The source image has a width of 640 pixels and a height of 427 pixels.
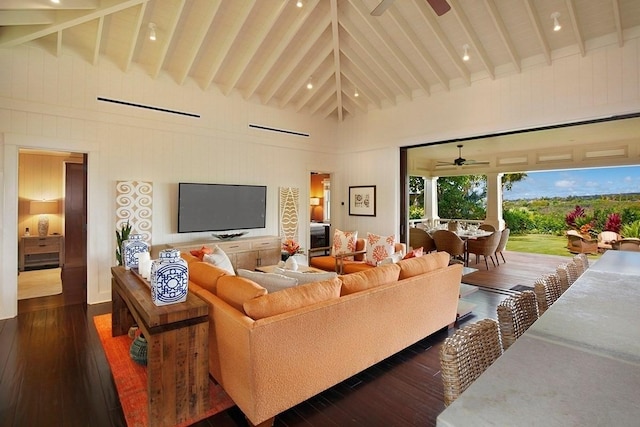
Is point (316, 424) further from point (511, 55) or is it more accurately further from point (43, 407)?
point (511, 55)

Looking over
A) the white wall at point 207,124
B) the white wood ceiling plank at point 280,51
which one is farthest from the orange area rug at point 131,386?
the white wood ceiling plank at point 280,51

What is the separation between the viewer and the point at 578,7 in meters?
3.80

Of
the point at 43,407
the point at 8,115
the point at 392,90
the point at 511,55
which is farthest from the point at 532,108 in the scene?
the point at 8,115

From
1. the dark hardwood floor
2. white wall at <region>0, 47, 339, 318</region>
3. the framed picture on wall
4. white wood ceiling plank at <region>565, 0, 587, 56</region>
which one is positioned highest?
white wood ceiling plank at <region>565, 0, 587, 56</region>

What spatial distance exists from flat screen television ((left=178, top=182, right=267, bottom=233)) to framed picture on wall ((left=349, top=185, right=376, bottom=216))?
212 cm

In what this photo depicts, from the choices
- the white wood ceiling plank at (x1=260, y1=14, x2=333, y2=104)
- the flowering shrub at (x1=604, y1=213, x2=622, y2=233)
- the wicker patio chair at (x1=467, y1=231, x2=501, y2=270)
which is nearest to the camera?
the white wood ceiling plank at (x1=260, y1=14, x2=333, y2=104)

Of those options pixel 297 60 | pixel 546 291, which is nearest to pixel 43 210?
pixel 297 60

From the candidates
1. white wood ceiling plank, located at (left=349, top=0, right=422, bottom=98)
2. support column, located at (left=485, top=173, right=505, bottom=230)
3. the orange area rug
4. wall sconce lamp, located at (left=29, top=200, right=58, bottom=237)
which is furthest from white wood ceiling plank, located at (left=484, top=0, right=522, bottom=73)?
wall sconce lamp, located at (left=29, top=200, right=58, bottom=237)

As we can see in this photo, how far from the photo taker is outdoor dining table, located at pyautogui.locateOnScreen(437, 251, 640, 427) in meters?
0.70

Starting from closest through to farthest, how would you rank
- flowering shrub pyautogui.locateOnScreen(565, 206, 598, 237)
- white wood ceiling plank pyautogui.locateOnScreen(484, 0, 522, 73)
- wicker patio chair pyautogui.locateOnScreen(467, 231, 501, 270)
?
white wood ceiling plank pyautogui.locateOnScreen(484, 0, 522, 73) < wicker patio chair pyautogui.locateOnScreen(467, 231, 501, 270) < flowering shrub pyautogui.locateOnScreen(565, 206, 598, 237)

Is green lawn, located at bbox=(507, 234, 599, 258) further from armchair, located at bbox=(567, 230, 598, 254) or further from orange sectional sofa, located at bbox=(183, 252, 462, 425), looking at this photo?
orange sectional sofa, located at bbox=(183, 252, 462, 425)

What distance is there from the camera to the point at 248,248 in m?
5.70

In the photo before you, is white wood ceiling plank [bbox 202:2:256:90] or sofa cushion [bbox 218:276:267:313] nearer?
sofa cushion [bbox 218:276:267:313]

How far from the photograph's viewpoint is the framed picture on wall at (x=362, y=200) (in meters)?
6.93
